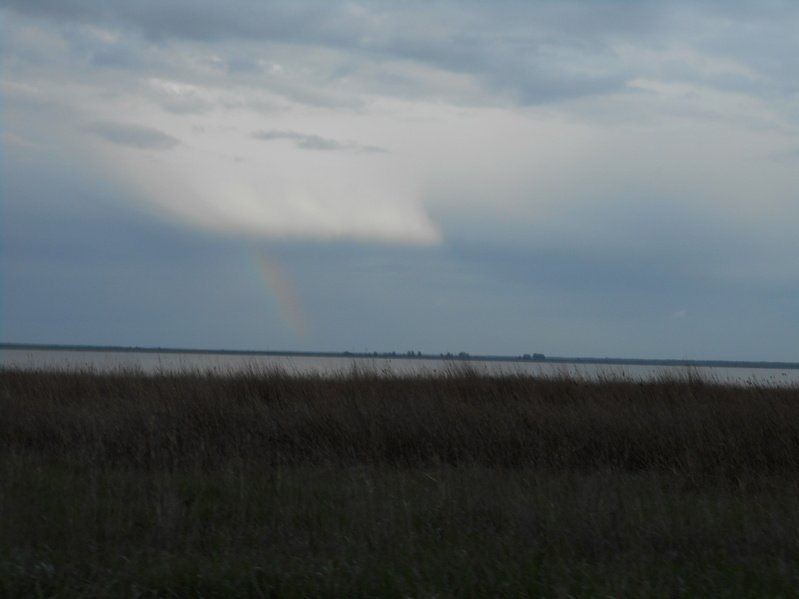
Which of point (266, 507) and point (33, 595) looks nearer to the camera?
point (33, 595)

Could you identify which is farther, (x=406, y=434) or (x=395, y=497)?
(x=406, y=434)

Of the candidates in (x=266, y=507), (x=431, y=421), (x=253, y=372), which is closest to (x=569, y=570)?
(x=266, y=507)

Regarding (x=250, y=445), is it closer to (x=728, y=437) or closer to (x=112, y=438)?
(x=112, y=438)

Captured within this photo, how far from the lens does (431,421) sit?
10797 millimetres

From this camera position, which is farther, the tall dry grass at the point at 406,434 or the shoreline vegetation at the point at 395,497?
the tall dry grass at the point at 406,434

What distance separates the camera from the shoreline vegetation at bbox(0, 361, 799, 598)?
4.55m

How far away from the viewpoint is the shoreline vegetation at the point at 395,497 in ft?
14.9

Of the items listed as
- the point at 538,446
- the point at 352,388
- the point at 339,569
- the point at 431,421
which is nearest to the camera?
the point at 339,569

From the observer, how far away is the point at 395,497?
6855mm

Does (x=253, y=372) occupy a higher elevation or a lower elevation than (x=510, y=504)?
higher

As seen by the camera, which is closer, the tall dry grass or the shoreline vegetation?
the shoreline vegetation

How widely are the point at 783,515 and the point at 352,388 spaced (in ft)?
32.8

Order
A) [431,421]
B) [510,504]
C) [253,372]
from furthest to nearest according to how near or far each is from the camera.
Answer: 1. [253,372]
2. [431,421]
3. [510,504]

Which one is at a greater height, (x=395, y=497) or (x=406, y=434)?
(x=406, y=434)
